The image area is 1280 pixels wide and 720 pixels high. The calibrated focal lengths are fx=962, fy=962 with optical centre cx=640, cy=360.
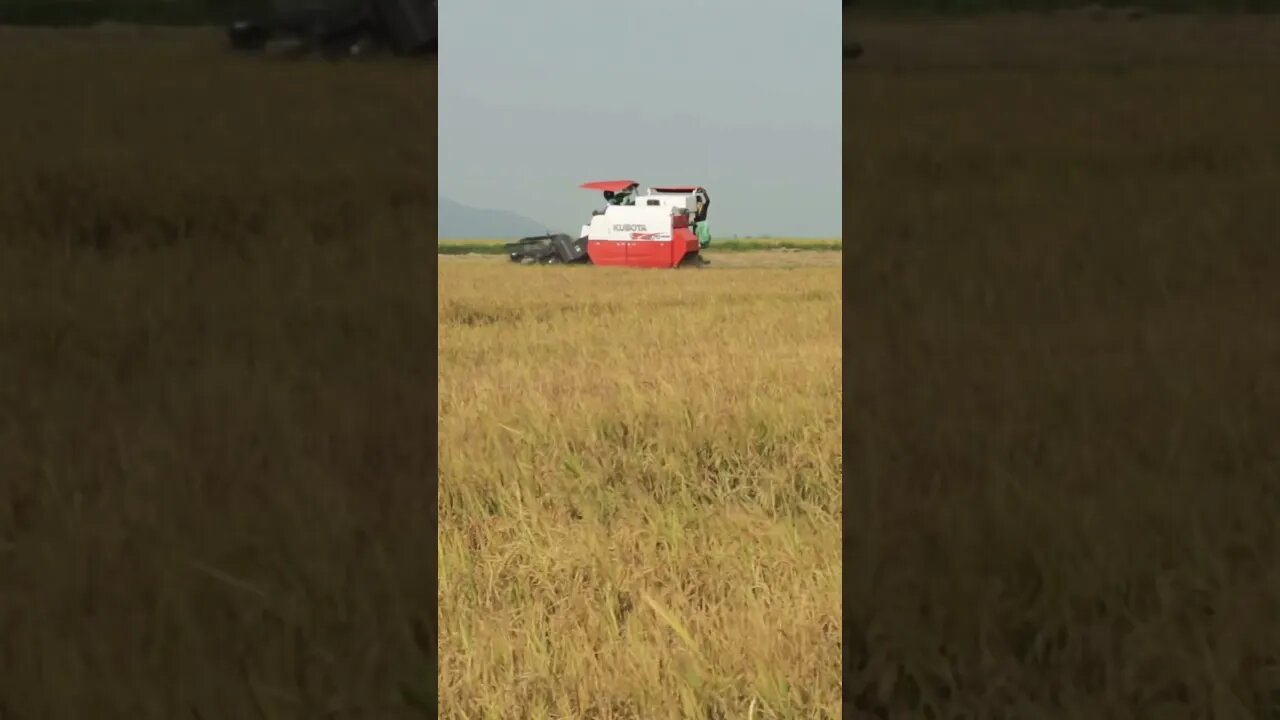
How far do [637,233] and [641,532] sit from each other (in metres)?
8.61

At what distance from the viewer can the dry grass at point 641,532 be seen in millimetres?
1339

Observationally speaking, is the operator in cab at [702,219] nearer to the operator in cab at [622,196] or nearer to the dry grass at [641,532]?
the operator in cab at [622,196]

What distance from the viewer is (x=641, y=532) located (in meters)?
1.80
